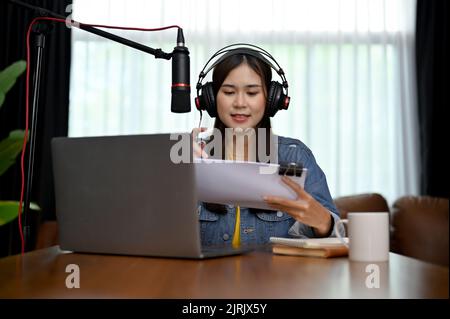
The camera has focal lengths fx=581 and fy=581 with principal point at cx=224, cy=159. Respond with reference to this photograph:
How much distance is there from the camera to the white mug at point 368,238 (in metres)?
1.00

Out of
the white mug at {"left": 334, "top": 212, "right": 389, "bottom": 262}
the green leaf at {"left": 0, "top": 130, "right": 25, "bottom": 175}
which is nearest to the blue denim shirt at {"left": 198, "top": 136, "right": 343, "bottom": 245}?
the white mug at {"left": 334, "top": 212, "right": 389, "bottom": 262}

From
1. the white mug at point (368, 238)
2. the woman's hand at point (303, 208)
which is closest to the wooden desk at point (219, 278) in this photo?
the white mug at point (368, 238)

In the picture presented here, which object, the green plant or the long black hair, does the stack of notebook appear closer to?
the long black hair

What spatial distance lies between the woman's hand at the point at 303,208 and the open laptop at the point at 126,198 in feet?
0.41

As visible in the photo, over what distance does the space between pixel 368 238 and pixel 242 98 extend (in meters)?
0.87

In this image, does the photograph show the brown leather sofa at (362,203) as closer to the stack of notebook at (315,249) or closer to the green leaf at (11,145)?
the green leaf at (11,145)

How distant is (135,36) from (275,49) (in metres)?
0.82

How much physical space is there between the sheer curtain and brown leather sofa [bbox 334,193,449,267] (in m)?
0.33

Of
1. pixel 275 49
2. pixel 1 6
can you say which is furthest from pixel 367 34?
pixel 1 6

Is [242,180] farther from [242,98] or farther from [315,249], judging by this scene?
[242,98]

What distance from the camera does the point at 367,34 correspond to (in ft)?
11.2
